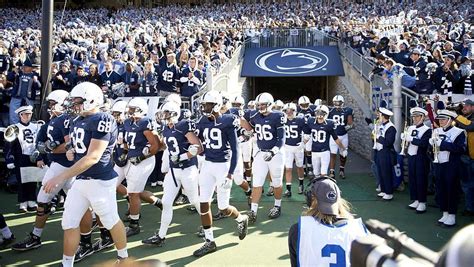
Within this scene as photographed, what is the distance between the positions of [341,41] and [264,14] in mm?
9366

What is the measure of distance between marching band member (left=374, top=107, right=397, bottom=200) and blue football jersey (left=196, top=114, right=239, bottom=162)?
151 inches

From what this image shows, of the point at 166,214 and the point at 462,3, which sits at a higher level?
the point at 462,3

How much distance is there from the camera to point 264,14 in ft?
93.4

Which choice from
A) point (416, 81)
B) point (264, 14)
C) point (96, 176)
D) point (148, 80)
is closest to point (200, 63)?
point (148, 80)

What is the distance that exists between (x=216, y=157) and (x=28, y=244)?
9.40ft

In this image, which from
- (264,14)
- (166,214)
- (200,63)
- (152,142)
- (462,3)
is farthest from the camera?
(264,14)

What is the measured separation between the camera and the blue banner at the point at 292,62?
20.1 meters

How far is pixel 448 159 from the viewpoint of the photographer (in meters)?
7.59

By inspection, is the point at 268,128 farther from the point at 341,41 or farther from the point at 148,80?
the point at 341,41

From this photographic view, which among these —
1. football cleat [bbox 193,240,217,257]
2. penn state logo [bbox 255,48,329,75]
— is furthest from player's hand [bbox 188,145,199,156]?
penn state logo [bbox 255,48,329,75]

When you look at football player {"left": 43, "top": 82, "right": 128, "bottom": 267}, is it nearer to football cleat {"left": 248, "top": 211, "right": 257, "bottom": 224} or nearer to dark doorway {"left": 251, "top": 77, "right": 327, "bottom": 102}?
football cleat {"left": 248, "top": 211, "right": 257, "bottom": 224}

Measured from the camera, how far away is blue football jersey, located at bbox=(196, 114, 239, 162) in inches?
265

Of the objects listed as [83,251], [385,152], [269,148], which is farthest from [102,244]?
[385,152]

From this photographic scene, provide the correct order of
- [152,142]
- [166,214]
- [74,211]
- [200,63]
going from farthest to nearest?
1. [200,63]
2. [152,142]
3. [166,214]
4. [74,211]
